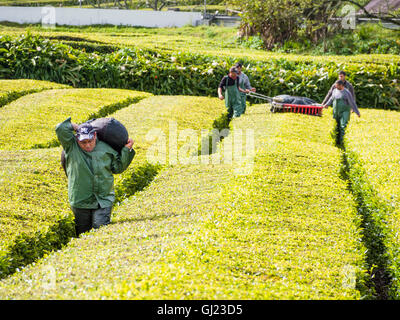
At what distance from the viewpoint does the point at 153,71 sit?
20484 millimetres

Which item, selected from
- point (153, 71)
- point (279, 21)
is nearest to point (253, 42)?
point (279, 21)

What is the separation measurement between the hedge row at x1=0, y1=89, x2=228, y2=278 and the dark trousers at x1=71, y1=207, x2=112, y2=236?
5.7 inches

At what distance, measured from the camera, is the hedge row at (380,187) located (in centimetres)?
679

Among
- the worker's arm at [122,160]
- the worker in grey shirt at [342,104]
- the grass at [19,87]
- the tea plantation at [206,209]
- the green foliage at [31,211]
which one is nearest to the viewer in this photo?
the tea plantation at [206,209]

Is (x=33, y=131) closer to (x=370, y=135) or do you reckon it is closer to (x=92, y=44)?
(x=370, y=135)

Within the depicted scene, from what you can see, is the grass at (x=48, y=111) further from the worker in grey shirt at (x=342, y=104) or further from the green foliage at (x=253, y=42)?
the green foliage at (x=253, y=42)

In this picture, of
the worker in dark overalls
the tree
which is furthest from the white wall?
the worker in dark overalls

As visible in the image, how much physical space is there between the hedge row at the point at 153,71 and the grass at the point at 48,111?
1809 millimetres

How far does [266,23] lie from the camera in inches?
1348

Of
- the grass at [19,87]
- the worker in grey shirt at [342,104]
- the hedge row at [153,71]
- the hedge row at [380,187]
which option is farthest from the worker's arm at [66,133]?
the hedge row at [153,71]

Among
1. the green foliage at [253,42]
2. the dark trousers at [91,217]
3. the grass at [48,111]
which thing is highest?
the green foliage at [253,42]

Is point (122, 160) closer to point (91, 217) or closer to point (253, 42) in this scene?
point (91, 217)

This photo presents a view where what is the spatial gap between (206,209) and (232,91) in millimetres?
8405
